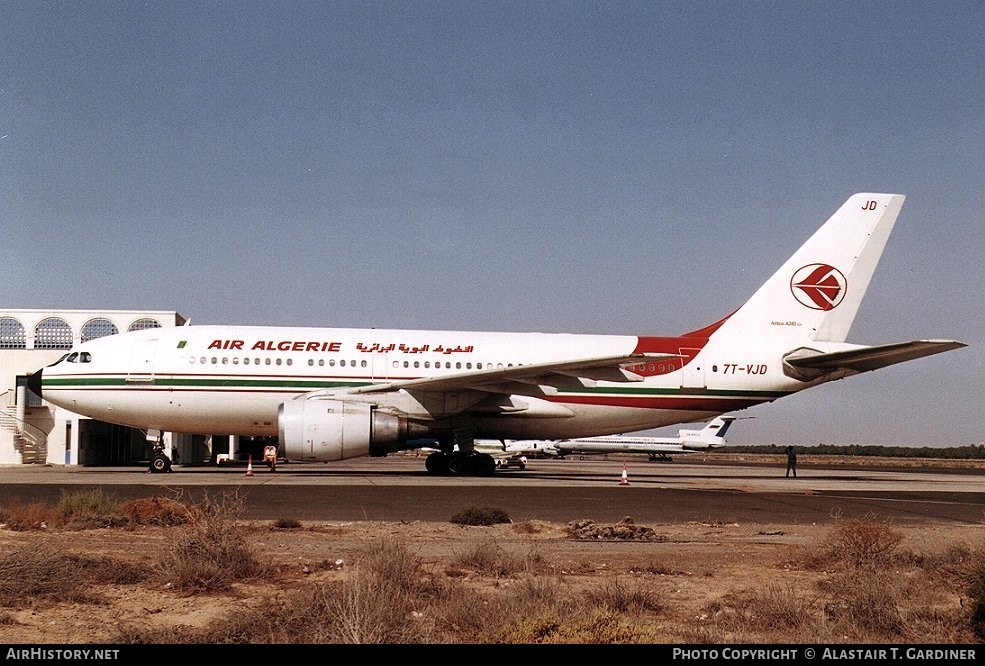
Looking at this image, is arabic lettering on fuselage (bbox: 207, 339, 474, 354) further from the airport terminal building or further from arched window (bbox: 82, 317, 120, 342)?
arched window (bbox: 82, 317, 120, 342)

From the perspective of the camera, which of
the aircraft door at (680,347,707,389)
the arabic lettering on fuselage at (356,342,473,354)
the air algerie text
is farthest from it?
the aircraft door at (680,347,707,389)

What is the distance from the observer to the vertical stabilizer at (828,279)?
84.0 ft

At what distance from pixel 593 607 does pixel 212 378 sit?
1862 centimetres

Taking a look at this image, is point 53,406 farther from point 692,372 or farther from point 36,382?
point 692,372

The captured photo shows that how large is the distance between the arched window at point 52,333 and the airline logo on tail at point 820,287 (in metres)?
30.8

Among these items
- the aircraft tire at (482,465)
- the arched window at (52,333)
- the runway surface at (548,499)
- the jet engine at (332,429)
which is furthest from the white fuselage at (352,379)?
the arched window at (52,333)

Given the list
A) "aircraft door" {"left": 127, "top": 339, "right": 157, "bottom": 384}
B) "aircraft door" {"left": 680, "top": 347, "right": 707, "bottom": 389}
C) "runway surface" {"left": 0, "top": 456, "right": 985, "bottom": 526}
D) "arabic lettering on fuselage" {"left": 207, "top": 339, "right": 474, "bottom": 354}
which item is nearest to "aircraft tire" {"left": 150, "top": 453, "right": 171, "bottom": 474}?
"runway surface" {"left": 0, "top": 456, "right": 985, "bottom": 526}

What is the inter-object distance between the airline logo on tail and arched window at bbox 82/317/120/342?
95.5ft

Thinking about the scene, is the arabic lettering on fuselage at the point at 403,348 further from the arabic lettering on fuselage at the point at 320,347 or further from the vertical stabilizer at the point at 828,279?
the vertical stabilizer at the point at 828,279

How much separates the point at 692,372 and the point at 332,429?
1070cm

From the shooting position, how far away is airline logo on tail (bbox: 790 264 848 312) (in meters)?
25.6

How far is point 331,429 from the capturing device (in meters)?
20.2

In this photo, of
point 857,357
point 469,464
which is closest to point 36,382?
point 469,464
